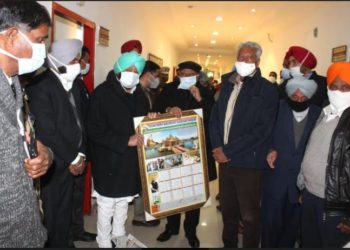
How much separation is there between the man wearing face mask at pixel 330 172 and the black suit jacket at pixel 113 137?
109cm

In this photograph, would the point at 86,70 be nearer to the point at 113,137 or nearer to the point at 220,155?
the point at 113,137

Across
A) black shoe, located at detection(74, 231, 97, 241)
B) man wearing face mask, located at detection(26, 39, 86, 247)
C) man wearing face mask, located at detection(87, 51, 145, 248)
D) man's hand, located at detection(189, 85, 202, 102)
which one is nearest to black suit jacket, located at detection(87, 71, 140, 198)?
man wearing face mask, located at detection(87, 51, 145, 248)

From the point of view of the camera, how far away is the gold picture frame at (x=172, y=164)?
6.21ft

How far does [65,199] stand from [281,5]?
2335mm

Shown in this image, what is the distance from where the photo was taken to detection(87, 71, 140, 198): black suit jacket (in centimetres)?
193

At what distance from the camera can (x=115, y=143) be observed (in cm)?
191

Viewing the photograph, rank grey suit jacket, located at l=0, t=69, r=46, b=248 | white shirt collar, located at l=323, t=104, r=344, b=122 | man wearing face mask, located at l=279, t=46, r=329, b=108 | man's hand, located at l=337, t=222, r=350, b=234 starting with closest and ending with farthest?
grey suit jacket, located at l=0, t=69, r=46, b=248
man's hand, located at l=337, t=222, r=350, b=234
white shirt collar, located at l=323, t=104, r=344, b=122
man wearing face mask, located at l=279, t=46, r=329, b=108

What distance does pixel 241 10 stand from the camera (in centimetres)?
262

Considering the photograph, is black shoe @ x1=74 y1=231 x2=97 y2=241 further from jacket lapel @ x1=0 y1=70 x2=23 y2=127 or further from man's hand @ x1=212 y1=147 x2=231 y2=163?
jacket lapel @ x1=0 y1=70 x2=23 y2=127

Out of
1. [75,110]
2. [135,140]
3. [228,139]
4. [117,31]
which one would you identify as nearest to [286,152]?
[228,139]


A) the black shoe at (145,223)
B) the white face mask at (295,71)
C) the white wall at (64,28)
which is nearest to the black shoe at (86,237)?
the black shoe at (145,223)

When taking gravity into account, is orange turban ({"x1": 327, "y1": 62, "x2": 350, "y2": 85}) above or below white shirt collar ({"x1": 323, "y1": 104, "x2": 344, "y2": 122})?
above

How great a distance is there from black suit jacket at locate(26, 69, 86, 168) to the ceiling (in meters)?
0.88

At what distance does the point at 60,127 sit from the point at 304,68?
5.37ft
